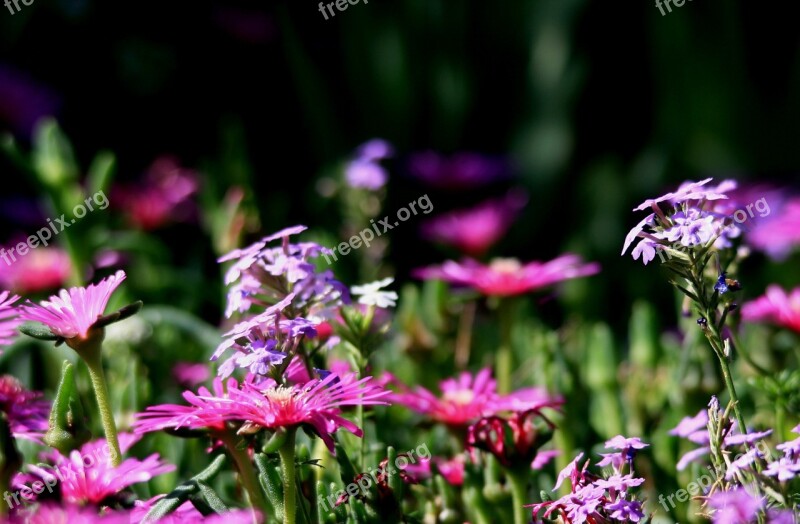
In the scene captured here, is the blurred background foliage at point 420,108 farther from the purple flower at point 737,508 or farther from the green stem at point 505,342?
the purple flower at point 737,508

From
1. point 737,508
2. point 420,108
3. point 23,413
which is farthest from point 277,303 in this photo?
point 420,108

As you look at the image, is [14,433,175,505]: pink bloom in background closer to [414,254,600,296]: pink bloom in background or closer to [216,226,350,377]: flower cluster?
[216,226,350,377]: flower cluster

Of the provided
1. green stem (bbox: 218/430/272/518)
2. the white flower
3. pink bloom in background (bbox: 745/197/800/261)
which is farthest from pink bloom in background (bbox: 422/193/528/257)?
green stem (bbox: 218/430/272/518)

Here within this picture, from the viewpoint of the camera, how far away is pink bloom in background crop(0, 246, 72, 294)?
151 cm

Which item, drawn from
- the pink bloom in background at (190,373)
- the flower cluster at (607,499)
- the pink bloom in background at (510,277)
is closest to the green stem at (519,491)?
the flower cluster at (607,499)

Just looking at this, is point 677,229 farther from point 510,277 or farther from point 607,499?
point 510,277

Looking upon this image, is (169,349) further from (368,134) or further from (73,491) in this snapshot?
(368,134)

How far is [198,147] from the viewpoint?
258 cm

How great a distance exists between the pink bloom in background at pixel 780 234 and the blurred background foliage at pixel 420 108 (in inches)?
6.2

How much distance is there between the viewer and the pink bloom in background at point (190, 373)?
129 centimetres

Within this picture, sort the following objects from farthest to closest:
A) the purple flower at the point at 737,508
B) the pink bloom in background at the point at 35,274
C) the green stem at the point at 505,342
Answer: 1. the pink bloom in background at the point at 35,274
2. the green stem at the point at 505,342
3. the purple flower at the point at 737,508

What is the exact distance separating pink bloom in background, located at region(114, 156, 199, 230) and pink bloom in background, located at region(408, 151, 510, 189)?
44 cm

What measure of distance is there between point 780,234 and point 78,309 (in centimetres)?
112

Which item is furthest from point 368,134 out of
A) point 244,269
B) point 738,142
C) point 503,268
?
point 244,269
